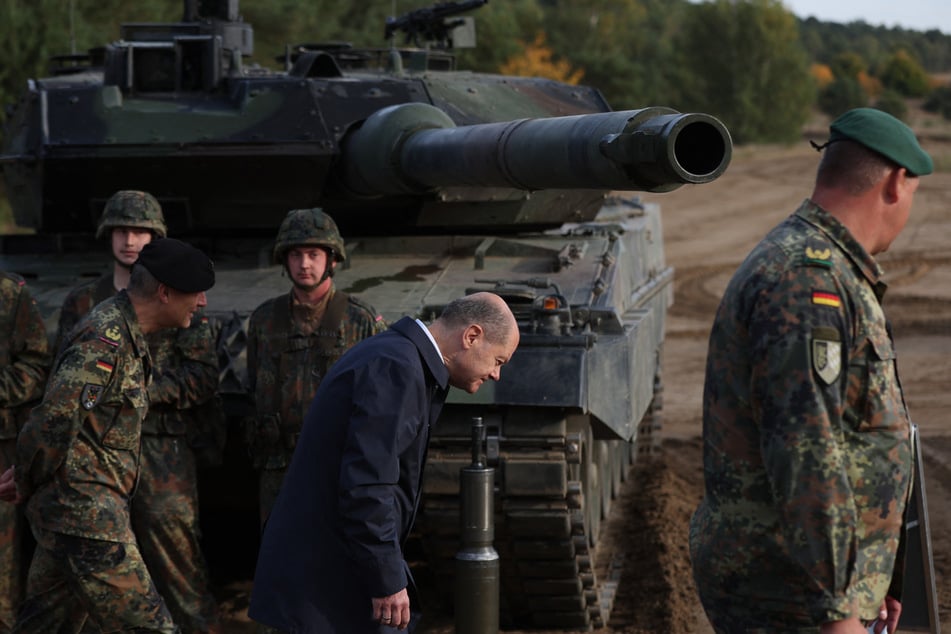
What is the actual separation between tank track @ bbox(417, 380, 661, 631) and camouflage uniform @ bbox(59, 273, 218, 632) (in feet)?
3.24

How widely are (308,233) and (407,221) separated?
5.35 ft

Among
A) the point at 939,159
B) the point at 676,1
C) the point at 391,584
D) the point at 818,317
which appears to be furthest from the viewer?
the point at 676,1

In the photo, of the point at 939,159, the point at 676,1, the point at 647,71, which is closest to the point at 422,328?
the point at 939,159

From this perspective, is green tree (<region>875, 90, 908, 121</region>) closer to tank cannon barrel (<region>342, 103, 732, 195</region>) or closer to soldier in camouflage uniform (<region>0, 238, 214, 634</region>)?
tank cannon barrel (<region>342, 103, 732, 195</region>)

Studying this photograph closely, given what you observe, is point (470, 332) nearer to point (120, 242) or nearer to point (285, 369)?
point (285, 369)

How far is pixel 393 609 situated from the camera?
13.5ft

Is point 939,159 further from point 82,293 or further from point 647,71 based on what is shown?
point 82,293

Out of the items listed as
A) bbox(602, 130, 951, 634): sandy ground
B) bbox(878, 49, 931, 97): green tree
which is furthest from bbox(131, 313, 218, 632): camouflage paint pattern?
bbox(878, 49, 931, 97): green tree

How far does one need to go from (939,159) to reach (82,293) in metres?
32.4

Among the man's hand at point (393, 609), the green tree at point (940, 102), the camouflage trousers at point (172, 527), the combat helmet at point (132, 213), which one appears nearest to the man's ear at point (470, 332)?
the man's hand at point (393, 609)

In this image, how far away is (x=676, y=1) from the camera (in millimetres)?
107688

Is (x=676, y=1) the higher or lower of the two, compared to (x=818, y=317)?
higher

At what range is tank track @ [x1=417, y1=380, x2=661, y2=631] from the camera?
633 centimetres

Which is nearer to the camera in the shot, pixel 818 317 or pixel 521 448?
pixel 818 317
